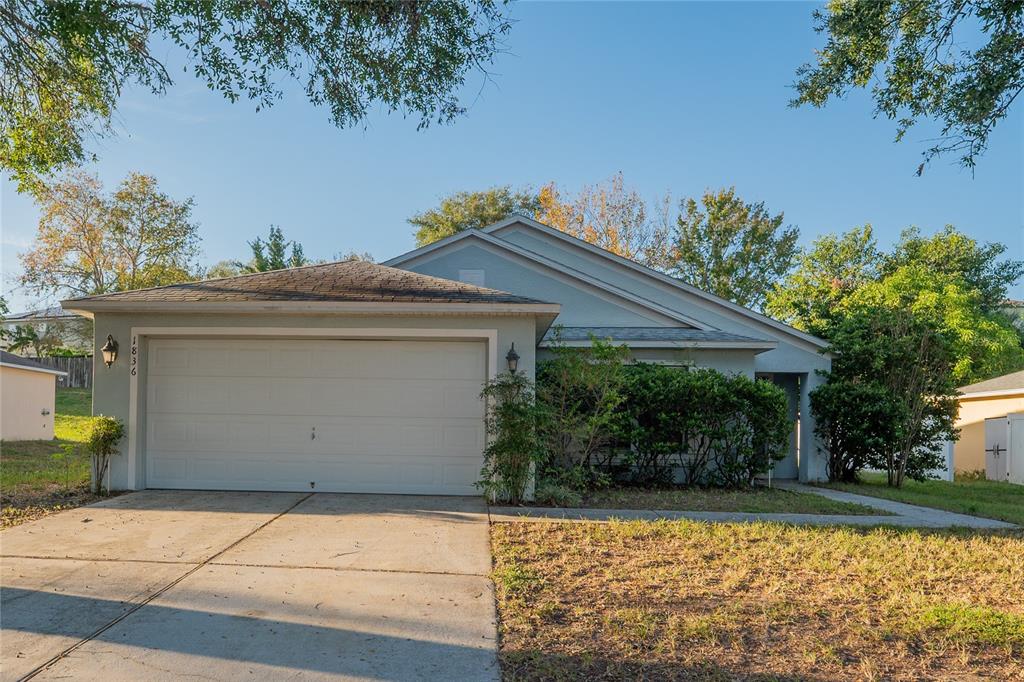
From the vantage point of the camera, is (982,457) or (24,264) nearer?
(982,457)

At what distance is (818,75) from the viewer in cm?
866

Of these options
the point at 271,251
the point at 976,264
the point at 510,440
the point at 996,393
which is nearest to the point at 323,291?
the point at 510,440

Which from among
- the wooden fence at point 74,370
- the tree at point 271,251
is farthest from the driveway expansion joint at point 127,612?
the tree at point 271,251

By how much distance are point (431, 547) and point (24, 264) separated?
2906cm

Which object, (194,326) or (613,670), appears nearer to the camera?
(613,670)

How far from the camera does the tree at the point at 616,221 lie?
2794 centimetres

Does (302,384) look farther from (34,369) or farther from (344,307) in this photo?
(34,369)

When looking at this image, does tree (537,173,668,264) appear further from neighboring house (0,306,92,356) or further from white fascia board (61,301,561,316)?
neighboring house (0,306,92,356)

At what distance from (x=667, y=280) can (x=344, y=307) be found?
7.55 meters

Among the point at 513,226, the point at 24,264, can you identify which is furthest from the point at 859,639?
the point at 24,264

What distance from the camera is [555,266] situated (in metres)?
12.6

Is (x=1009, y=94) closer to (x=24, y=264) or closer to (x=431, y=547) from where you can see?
(x=431, y=547)

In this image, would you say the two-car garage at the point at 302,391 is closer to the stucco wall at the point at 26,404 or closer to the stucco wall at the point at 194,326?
the stucco wall at the point at 194,326

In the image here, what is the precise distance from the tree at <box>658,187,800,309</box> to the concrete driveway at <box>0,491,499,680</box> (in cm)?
2337
